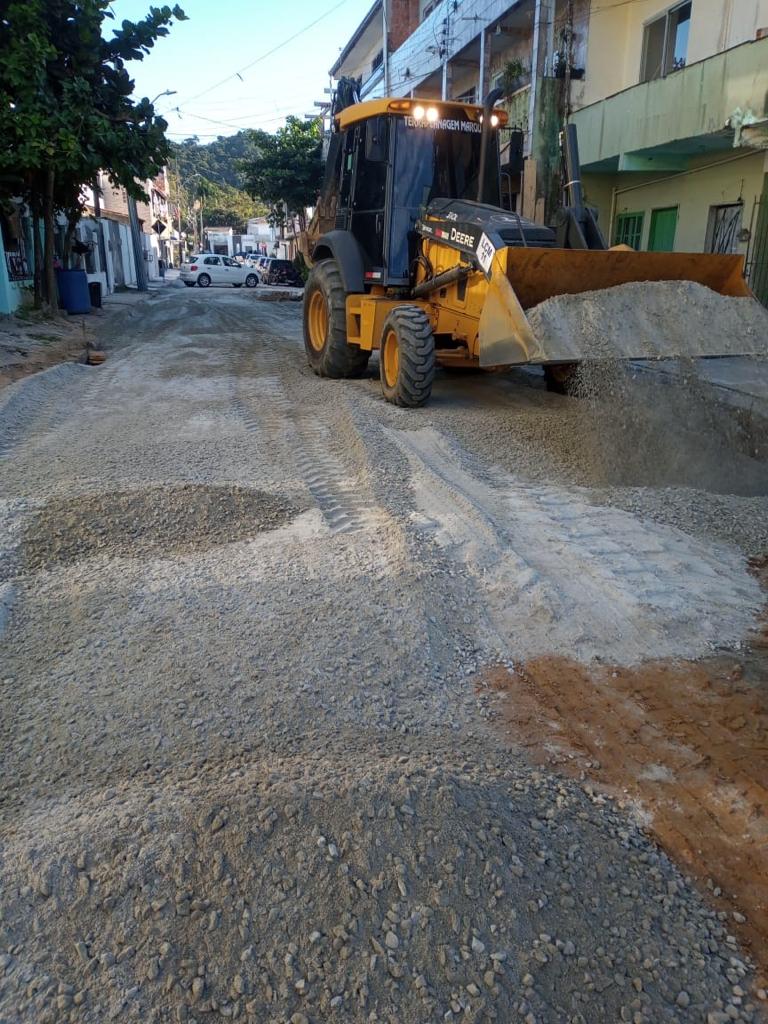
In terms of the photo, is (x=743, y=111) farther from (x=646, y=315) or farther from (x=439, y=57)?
(x=439, y=57)

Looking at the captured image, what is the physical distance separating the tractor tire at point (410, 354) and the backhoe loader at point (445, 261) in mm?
14

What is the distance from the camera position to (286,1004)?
1.86m

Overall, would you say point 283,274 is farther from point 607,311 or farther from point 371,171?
point 607,311

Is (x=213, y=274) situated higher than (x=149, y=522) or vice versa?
(x=213, y=274)

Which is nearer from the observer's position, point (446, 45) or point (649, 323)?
point (649, 323)

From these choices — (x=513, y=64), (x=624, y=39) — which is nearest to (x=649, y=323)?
(x=624, y=39)

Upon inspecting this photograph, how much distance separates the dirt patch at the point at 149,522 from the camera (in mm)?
4410

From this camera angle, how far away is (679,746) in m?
2.88

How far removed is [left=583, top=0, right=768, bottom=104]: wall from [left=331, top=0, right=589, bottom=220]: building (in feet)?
0.96

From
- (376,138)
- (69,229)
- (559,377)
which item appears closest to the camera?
(376,138)

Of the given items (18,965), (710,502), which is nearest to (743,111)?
(710,502)

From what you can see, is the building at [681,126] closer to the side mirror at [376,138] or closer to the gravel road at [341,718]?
the side mirror at [376,138]

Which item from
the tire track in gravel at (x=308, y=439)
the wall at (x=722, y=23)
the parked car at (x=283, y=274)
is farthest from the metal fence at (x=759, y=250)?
the parked car at (x=283, y=274)

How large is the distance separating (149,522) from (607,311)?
4001 millimetres
